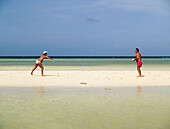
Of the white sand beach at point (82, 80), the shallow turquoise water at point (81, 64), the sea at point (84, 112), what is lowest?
the sea at point (84, 112)

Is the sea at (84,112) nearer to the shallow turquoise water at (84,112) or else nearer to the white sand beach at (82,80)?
the shallow turquoise water at (84,112)

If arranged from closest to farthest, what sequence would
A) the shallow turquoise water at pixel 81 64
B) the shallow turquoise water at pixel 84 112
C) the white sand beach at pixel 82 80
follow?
1. the shallow turquoise water at pixel 84 112
2. the white sand beach at pixel 82 80
3. the shallow turquoise water at pixel 81 64

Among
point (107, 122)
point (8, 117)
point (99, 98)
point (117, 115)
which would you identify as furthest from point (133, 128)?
point (99, 98)

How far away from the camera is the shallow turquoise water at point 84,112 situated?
5512 millimetres

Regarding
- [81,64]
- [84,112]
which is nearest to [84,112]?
[84,112]

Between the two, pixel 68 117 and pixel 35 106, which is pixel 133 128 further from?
pixel 35 106

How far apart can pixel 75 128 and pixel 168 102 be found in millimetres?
3935

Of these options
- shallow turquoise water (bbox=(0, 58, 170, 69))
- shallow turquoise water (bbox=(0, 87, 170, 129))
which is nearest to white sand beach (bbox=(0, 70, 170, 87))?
shallow turquoise water (bbox=(0, 87, 170, 129))

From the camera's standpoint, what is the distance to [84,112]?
6605mm

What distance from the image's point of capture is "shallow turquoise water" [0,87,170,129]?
5.51 m

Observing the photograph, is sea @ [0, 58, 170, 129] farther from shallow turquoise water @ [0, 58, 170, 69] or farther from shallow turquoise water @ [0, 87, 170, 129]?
shallow turquoise water @ [0, 58, 170, 69]

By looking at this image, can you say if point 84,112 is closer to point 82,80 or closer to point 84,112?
point 84,112

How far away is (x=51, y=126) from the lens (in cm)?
539

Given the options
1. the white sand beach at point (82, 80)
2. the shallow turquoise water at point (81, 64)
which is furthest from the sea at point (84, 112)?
the shallow turquoise water at point (81, 64)
